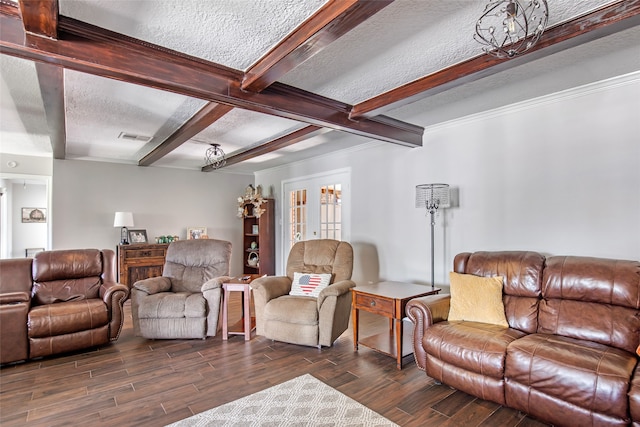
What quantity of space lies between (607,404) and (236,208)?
6368 millimetres

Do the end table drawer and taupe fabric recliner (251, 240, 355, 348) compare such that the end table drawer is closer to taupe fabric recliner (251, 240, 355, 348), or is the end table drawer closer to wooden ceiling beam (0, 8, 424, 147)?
taupe fabric recliner (251, 240, 355, 348)

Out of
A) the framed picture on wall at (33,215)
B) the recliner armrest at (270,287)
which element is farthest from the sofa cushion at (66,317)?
the framed picture on wall at (33,215)

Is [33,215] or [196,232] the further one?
[33,215]

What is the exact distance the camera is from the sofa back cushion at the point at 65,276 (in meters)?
3.48

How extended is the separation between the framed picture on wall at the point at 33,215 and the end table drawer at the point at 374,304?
28.7 feet

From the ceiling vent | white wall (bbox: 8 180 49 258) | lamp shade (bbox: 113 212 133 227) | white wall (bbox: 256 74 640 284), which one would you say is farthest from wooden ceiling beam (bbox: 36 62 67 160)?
white wall (bbox: 8 180 49 258)

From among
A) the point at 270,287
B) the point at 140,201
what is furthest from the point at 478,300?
the point at 140,201

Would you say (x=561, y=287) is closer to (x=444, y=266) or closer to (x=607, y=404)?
(x=607, y=404)

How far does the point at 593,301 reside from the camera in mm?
2410

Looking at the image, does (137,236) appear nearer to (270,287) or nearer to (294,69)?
(270,287)

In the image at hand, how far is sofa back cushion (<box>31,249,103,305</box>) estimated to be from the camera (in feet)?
11.4

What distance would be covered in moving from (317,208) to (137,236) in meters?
3.20

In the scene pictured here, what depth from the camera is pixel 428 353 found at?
8.68 feet

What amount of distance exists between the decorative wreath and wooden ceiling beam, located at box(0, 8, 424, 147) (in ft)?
11.6
